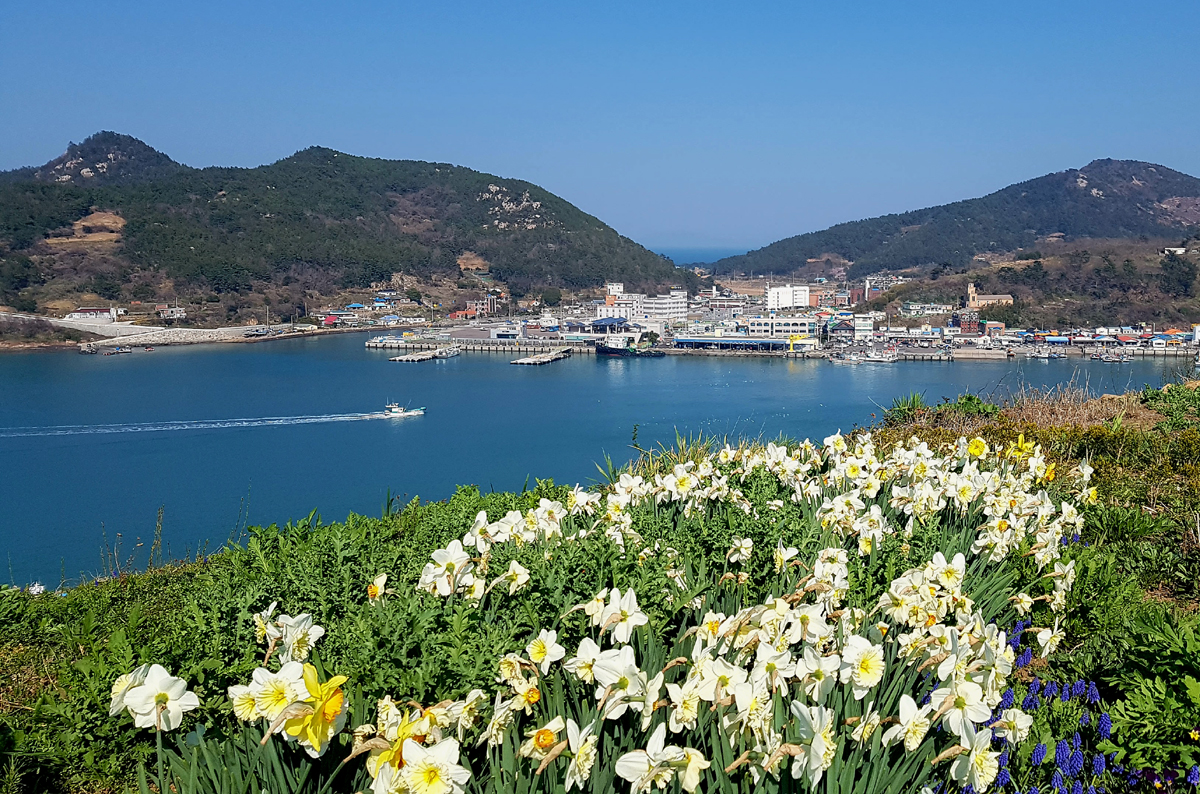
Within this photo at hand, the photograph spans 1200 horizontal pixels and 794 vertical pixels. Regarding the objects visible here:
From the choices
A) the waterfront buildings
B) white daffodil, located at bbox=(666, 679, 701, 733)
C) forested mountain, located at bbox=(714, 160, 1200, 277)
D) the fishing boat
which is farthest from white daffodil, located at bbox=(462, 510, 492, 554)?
forested mountain, located at bbox=(714, 160, 1200, 277)

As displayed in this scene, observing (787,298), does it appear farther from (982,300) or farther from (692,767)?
(692,767)

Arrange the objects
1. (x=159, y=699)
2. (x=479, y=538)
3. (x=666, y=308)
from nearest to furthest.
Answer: (x=159, y=699) < (x=479, y=538) < (x=666, y=308)

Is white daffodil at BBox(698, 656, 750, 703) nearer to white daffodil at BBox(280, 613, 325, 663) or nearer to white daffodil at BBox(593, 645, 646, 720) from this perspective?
white daffodil at BBox(593, 645, 646, 720)

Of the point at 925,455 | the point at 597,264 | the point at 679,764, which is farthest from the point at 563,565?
the point at 597,264

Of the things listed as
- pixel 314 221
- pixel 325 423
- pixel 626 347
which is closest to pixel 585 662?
pixel 325 423

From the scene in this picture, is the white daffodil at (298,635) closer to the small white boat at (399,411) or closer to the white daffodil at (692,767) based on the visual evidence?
the white daffodil at (692,767)
